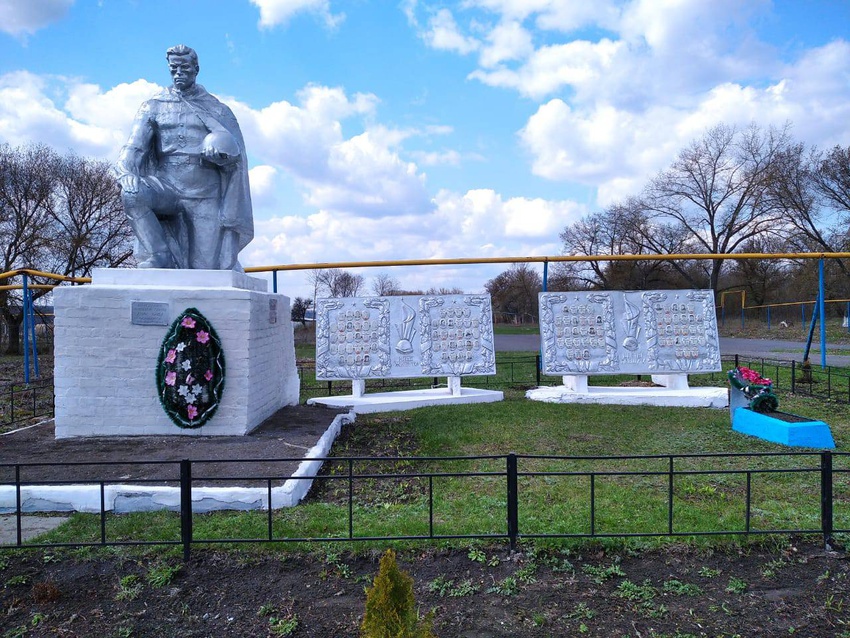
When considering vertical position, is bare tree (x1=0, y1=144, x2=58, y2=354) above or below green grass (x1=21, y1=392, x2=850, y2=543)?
above

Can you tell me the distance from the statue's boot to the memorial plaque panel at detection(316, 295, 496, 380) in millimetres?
3190

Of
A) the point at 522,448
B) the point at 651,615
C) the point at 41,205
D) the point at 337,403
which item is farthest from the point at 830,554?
the point at 41,205

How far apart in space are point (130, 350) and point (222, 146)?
8.77 ft

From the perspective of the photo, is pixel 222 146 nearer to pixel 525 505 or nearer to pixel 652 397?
pixel 525 505

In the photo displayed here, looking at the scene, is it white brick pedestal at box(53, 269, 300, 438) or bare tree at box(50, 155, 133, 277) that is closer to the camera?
white brick pedestal at box(53, 269, 300, 438)

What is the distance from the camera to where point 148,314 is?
6.55 metres

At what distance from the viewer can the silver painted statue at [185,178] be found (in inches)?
276

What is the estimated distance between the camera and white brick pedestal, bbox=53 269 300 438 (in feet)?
21.2

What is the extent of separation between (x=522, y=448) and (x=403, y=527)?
120 inches

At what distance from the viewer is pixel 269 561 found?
3.57m

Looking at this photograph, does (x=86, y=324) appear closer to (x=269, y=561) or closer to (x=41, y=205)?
(x=269, y=561)

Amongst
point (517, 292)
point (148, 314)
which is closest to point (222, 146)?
point (148, 314)

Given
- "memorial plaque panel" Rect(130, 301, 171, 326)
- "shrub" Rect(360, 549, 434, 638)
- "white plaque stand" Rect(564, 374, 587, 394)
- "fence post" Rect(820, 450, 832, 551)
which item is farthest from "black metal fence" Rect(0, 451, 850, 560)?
"white plaque stand" Rect(564, 374, 587, 394)

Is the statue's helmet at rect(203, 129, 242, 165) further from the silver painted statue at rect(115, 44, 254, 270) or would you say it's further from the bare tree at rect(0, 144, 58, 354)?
the bare tree at rect(0, 144, 58, 354)
